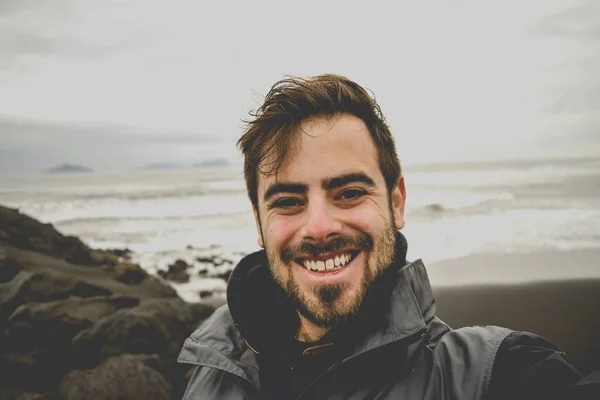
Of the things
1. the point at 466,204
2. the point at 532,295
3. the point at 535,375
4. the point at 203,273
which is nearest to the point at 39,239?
the point at 203,273

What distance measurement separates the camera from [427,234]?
1595 cm

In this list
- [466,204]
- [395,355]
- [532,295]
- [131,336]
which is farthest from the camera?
[466,204]

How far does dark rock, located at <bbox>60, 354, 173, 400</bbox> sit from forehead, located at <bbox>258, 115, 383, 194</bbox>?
364 centimetres

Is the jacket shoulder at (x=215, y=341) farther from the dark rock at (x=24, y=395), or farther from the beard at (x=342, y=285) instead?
the dark rock at (x=24, y=395)

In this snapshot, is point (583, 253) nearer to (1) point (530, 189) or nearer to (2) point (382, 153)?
(2) point (382, 153)

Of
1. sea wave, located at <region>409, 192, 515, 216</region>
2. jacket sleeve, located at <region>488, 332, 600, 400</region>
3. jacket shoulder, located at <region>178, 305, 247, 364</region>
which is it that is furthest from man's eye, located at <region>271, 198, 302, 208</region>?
sea wave, located at <region>409, 192, 515, 216</region>

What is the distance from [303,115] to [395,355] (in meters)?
1.26

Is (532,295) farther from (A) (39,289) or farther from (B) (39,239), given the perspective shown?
(B) (39,239)

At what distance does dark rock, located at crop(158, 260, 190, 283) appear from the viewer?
40.5 feet

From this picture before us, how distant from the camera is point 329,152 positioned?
229 cm

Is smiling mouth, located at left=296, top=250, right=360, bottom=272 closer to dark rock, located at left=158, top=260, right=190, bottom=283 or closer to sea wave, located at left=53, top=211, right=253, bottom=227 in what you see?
dark rock, located at left=158, top=260, right=190, bottom=283

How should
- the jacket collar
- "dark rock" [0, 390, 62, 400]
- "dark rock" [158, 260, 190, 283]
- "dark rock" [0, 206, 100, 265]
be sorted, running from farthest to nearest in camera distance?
"dark rock" [158, 260, 190, 283], "dark rock" [0, 206, 100, 265], "dark rock" [0, 390, 62, 400], the jacket collar

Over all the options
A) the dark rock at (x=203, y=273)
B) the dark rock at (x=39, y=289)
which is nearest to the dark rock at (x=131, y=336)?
the dark rock at (x=39, y=289)

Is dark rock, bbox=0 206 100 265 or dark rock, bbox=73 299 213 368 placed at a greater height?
dark rock, bbox=0 206 100 265
